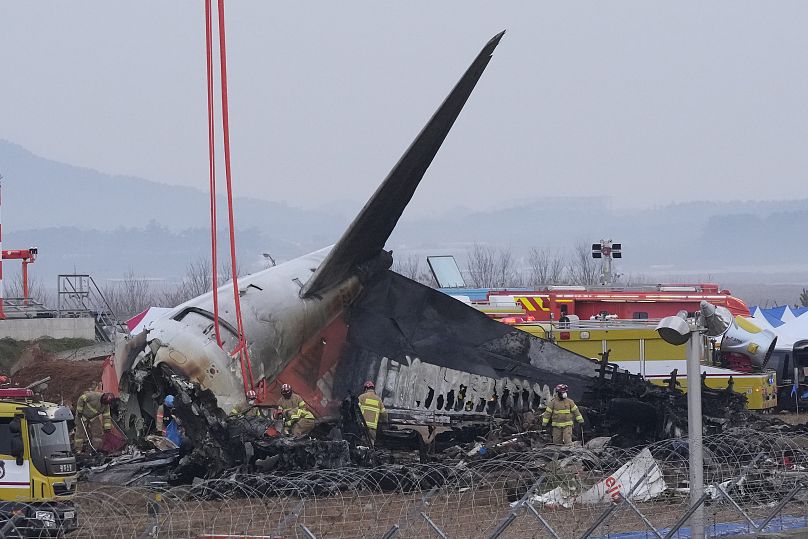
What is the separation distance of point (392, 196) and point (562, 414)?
489cm

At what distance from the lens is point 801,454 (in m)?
17.8

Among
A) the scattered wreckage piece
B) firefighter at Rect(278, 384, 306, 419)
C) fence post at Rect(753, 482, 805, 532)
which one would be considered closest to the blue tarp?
fence post at Rect(753, 482, 805, 532)

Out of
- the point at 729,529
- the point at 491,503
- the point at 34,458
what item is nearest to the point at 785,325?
the point at 491,503

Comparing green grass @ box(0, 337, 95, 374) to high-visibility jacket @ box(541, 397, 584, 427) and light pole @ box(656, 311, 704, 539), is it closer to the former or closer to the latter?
high-visibility jacket @ box(541, 397, 584, 427)

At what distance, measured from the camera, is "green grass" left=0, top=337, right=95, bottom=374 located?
42.6 m

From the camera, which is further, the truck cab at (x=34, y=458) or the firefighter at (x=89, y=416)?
the firefighter at (x=89, y=416)

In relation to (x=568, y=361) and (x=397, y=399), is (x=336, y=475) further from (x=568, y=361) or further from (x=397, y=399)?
(x=568, y=361)

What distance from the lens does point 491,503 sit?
1622 centimetres

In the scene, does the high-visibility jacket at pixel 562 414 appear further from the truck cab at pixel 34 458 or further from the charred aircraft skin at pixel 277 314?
the truck cab at pixel 34 458

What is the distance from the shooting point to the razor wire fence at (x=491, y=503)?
13524 millimetres

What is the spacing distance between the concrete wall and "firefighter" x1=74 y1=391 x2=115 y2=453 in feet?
79.4

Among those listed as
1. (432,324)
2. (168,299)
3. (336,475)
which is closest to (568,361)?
(432,324)

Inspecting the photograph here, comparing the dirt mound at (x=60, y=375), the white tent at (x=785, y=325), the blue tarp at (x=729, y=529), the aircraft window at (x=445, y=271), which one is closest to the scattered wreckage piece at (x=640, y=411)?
the blue tarp at (x=729, y=529)

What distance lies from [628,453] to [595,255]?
3201 cm
